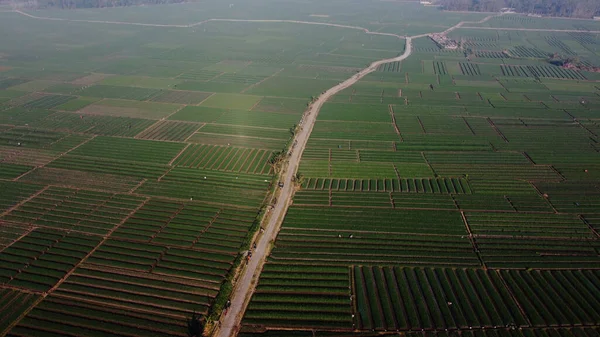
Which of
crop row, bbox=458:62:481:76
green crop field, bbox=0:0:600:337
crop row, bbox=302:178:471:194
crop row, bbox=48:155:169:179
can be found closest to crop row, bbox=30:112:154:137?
green crop field, bbox=0:0:600:337

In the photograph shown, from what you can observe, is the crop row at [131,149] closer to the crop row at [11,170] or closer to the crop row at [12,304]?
the crop row at [11,170]

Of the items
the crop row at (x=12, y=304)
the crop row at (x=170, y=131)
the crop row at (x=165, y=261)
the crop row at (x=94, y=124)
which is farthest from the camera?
the crop row at (x=94, y=124)

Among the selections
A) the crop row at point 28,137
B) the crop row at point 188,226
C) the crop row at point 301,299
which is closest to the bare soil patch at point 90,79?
the crop row at point 28,137

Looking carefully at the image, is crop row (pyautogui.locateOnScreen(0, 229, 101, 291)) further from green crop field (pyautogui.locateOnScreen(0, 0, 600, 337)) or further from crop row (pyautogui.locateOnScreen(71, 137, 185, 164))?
crop row (pyautogui.locateOnScreen(71, 137, 185, 164))

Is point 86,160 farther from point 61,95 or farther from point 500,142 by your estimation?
point 500,142

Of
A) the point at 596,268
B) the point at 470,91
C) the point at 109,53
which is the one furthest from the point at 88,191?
the point at 109,53

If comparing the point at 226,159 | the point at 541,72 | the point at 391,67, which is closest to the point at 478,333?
the point at 226,159
